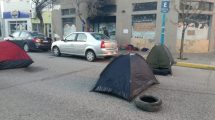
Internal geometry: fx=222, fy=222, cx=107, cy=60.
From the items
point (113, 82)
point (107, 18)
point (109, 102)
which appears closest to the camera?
point (109, 102)

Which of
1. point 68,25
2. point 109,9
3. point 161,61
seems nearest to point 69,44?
point 161,61

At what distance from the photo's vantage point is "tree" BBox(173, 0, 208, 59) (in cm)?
1252

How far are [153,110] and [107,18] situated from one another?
47.7 ft

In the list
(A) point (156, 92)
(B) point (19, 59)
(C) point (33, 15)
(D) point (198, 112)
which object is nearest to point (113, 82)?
(A) point (156, 92)

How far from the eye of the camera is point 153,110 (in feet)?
16.5

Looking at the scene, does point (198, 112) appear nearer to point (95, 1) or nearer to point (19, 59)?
point (19, 59)

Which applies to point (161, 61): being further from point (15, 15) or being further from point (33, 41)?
point (15, 15)

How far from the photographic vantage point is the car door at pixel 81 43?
12188 millimetres

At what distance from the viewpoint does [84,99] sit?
5.79 m

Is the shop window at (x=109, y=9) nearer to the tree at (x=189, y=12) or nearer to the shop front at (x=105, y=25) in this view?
the shop front at (x=105, y=25)

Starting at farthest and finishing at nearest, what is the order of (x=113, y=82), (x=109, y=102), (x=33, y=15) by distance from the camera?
(x=33, y=15), (x=113, y=82), (x=109, y=102)

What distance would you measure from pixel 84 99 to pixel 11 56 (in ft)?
17.7

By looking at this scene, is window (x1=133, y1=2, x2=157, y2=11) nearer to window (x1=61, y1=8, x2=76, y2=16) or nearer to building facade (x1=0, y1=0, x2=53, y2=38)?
window (x1=61, y1=8, x2=76, y2=16)

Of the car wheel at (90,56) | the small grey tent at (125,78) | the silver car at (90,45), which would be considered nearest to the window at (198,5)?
the silver car at (90,45)
